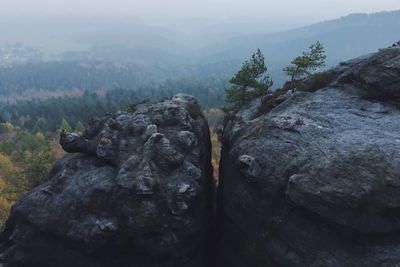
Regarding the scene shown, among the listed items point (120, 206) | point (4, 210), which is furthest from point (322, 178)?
point (4, 210)

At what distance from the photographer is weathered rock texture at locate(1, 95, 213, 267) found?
110ft

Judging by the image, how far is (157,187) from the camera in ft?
112

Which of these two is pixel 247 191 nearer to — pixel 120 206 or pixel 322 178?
pixel 322 178

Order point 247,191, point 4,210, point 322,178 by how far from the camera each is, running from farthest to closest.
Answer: point 4,210
point 247,191
point 322,178

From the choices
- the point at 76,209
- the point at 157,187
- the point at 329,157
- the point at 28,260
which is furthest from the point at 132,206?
the point at 329,157

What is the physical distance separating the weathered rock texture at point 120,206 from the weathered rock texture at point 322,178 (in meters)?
4.27

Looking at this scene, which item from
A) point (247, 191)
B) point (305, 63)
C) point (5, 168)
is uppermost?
point (305, 63)

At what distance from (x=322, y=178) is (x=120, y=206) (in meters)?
15.8

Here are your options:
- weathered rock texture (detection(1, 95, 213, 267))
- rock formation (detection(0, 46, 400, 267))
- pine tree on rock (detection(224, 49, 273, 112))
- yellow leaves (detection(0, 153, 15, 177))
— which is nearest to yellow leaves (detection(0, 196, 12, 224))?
yellow leaves (detection(0, 153, 15, 177))

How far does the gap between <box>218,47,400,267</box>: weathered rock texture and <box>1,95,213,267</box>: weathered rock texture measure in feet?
14.0

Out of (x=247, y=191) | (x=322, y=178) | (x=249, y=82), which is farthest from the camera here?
(x=249, y=82)

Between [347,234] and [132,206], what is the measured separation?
1622 centimetres

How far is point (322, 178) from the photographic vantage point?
29.6m

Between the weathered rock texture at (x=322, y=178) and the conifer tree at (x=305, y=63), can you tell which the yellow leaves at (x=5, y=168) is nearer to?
the weathered rock texture at (x=322, y=178)
